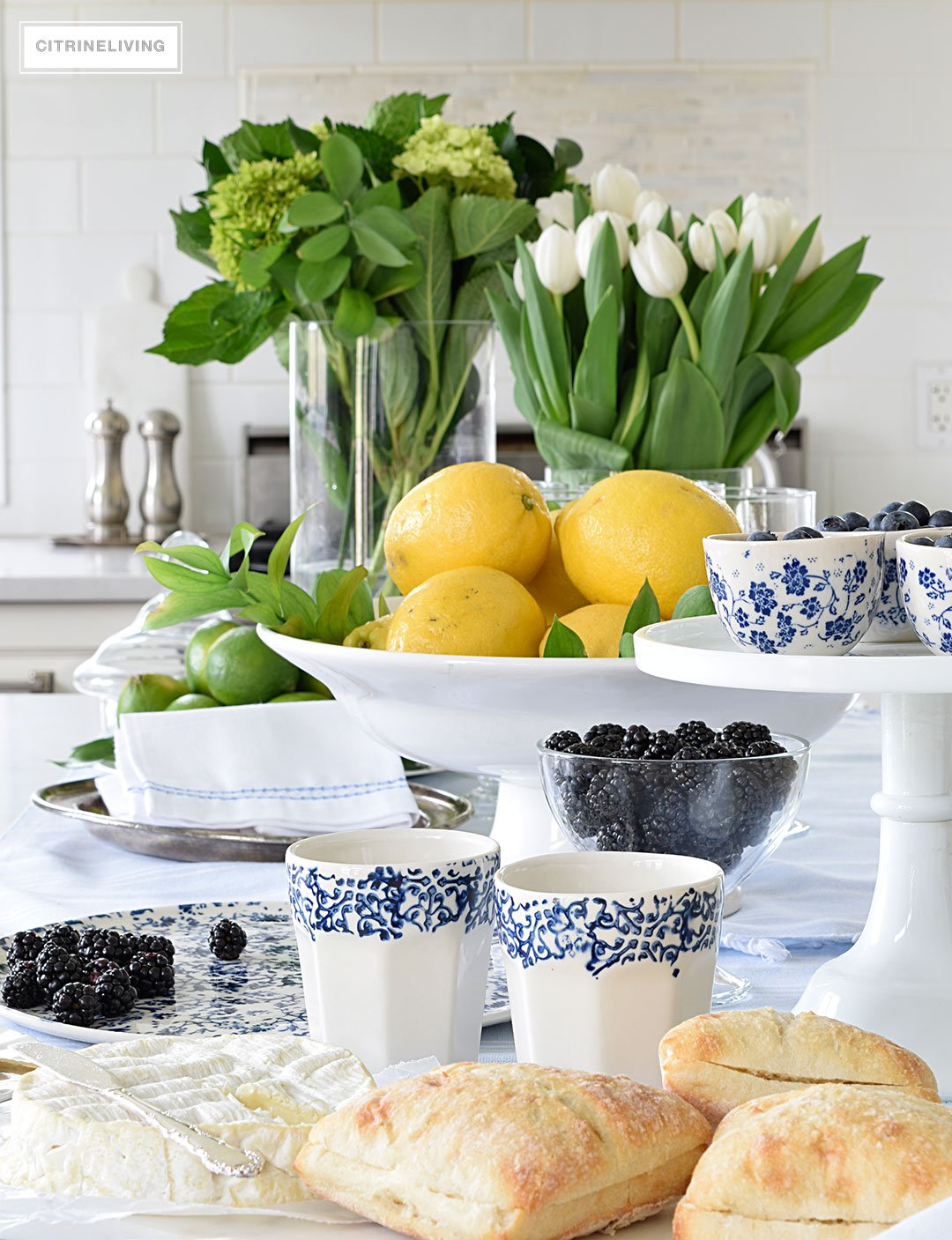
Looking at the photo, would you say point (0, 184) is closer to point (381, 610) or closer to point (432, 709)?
point (381, 610)

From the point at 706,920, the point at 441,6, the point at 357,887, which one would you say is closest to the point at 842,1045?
the point at 706,920

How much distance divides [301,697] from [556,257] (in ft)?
1.38

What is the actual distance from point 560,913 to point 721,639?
0.17m

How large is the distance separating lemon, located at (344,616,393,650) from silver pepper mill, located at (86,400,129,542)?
226 cm

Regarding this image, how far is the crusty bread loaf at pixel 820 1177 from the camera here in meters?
0.39

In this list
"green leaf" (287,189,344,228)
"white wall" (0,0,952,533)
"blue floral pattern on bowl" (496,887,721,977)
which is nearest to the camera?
"blue floral pattern on bowl" (496,887,721,977)

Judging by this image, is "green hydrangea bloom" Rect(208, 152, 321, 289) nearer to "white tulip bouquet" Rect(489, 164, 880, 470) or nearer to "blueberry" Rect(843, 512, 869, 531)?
"white tulip bouquet" Rect(489, 164, 880, 470)

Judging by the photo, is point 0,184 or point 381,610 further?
point 0,184

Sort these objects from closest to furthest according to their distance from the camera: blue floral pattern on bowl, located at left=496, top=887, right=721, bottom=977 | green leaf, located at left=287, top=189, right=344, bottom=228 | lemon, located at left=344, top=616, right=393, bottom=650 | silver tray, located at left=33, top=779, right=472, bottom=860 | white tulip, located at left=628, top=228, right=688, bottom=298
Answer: blue floral pattern on bowl, located at left=496, top=887, right=721, bottom=977
lemon, located at left=344, top=616, right=393, bottom=650
silver tray, located at left=33, top=779, right=472, bottom=860
white tulip, located at left=628, top=228, right=688, bottom=298
green leaf, located at left=287, top=189, right=344, bottom=228

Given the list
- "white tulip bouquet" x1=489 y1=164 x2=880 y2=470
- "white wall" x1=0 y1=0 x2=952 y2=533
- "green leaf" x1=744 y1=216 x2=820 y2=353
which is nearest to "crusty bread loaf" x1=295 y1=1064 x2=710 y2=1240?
"white tulip bouquet" x1=489 y1=164 x2=880 y2=470

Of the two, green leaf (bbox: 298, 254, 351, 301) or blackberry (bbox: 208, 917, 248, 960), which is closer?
blackberry (bbox: 208, 917, 248, 960)

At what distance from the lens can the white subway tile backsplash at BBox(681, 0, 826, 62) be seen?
10.2ft

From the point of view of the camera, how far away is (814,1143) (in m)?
0.40

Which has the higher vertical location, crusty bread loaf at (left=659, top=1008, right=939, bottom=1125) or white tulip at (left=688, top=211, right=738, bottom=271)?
white tulip at (left=688, top=211, right=738, bottom=271)
